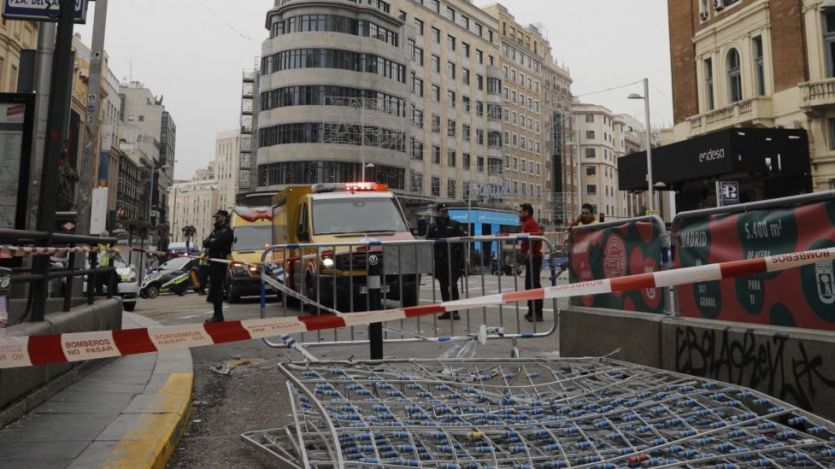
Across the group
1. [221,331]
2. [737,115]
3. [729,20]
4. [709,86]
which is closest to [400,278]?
[221,331]

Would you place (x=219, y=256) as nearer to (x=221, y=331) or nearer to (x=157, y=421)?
(x=157, y=421)

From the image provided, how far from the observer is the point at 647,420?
3.30 metres

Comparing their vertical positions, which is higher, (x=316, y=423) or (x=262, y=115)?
(x=262, y=115)

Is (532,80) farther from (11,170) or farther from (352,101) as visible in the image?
(11,170)

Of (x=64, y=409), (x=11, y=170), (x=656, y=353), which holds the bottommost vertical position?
(x=64, y=409)

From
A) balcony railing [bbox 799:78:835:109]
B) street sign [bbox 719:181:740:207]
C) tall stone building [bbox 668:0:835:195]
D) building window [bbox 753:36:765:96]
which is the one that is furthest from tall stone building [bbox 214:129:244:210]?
street sign [bbox 719:181:740:207]

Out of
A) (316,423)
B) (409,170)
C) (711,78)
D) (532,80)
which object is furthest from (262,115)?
(316,423)

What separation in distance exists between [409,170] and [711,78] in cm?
2963

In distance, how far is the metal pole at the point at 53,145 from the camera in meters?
4.21

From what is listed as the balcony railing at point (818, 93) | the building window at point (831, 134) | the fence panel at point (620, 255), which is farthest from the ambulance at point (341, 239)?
the building window at point (831, 134)

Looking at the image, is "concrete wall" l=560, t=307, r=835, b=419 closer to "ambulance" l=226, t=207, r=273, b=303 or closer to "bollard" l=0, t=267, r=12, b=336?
"bollard" l=0, t=267, r=12, b=336

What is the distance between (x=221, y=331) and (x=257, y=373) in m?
3.28

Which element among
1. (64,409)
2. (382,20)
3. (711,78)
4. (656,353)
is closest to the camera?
(64,409)

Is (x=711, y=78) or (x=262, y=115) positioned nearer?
(x=711, y=78)
